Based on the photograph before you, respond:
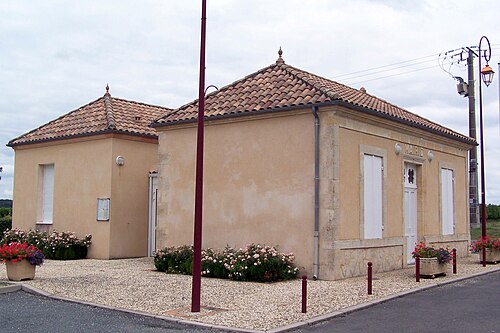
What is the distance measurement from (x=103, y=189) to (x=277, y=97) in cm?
682

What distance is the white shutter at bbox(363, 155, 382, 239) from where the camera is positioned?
15055 mm

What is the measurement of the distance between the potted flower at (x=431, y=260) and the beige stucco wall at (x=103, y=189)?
29.8ft

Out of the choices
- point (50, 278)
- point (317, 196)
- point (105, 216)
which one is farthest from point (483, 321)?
point (105, 216)

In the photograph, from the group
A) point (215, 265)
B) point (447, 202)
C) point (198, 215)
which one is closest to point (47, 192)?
point (215, 265)

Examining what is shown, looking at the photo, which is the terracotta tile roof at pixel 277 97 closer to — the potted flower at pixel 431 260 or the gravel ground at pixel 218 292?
the potted flower at pixel 431 260

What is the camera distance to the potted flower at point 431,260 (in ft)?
45.9

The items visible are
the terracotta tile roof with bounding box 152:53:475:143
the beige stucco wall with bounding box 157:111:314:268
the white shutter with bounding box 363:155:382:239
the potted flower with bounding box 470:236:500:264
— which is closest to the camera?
the beige stucco wall with bounding box 157:111:314:268

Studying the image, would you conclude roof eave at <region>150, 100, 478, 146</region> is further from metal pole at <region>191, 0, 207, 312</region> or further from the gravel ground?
metal pole at <region>191, 0, 207, 312</region>

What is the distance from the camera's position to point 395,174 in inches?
643

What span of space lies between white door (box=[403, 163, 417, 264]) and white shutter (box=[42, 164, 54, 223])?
38.4ft

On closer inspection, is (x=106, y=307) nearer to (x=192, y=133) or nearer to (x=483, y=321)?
(x=483, y=321)

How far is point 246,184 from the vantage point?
50.6 ft

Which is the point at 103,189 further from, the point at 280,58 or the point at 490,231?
the point at 490,231

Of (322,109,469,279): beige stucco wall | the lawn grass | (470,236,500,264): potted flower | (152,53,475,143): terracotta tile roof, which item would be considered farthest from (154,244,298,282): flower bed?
the lawn grass
